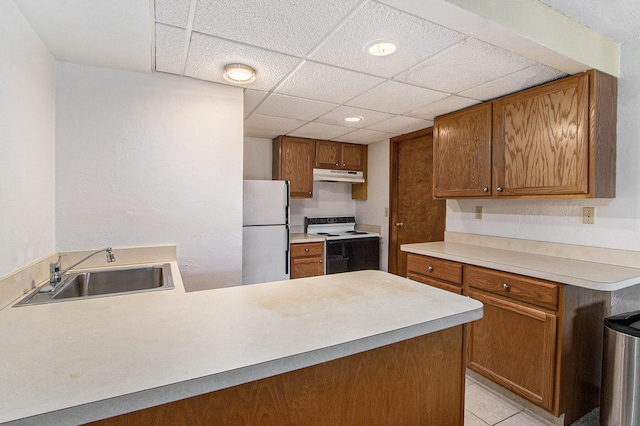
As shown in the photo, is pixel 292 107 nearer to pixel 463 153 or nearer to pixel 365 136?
pixel 365 136

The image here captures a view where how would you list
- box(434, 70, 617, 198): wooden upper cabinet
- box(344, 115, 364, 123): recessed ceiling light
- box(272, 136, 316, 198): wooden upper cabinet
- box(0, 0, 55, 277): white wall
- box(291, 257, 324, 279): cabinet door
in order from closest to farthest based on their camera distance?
1. box(0, 0, 55, 277): white wall
2. box(434, 70, 617, 198): wooden upper cabinet
3. box(344, 115, 364, 123): recessed ceiling light
4. box(291, 257, 324, 279): cabinet door
5. box(272, 136, 316, 198): wooden upper cabinet

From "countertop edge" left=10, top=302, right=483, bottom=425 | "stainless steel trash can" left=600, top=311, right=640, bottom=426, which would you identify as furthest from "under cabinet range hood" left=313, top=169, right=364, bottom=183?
"countertop edge" left=10, top=302, right=483, bottom=425

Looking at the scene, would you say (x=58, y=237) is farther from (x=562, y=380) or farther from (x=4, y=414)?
(x=562, y=380)

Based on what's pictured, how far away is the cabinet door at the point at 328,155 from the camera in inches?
153

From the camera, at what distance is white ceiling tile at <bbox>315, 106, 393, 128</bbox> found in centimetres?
272

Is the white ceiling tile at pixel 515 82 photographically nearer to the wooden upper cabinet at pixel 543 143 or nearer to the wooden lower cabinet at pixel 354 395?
the wooden upper cabinet at pixel 543 143

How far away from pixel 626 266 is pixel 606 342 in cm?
52

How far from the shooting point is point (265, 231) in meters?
2.89

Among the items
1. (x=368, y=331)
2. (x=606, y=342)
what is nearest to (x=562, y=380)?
(x=606, y=342)

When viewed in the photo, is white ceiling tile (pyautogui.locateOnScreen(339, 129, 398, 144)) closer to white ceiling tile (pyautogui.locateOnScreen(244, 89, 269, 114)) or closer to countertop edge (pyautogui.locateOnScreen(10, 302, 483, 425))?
white ceiling tile (pyautogui.locateOnScreen(244, 89, 269, 114))

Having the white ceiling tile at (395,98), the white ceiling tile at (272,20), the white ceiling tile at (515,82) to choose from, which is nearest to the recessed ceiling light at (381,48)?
the white ceiling tile at (272,20)

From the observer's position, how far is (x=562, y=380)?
5.56 ft

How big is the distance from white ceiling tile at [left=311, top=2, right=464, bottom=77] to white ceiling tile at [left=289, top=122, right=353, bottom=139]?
4.59 feet

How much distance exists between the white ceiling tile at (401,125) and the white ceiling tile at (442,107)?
0.15 metres
